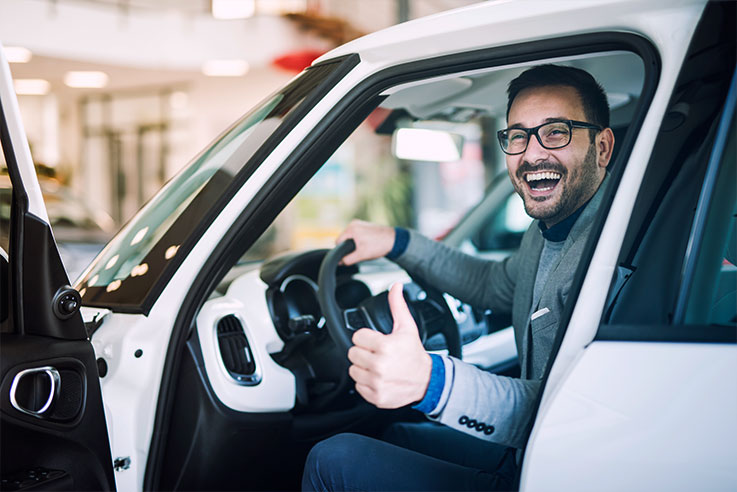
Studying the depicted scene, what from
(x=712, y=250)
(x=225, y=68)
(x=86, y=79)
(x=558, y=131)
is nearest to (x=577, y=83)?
(x=558, y=131)

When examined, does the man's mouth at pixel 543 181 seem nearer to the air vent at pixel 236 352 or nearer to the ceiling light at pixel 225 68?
the air vent at pixel 236 352

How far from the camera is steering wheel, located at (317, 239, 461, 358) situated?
5.77ft

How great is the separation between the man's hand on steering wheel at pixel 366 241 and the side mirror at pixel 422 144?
1.24 ft

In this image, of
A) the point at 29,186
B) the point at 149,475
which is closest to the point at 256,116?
the point at 29,186

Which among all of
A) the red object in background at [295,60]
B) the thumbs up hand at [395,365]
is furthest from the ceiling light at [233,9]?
the thumbs up hand at [395,365]

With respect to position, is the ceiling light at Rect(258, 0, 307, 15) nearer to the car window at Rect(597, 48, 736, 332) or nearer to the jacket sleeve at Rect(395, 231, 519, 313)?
the jacket sleeve at Rect(395, 231, 519, 313)

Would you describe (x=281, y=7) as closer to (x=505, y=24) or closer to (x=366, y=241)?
(x=366, y=241)

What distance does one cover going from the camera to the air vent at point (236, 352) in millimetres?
1715

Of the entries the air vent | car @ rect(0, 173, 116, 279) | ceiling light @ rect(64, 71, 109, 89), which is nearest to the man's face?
the air vent

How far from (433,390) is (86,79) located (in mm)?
12655

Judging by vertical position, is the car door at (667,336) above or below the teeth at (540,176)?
below

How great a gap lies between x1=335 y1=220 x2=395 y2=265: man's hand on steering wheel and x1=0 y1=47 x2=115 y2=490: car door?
0.93 metres

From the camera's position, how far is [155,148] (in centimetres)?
1309

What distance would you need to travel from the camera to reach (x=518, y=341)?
1763 mm
